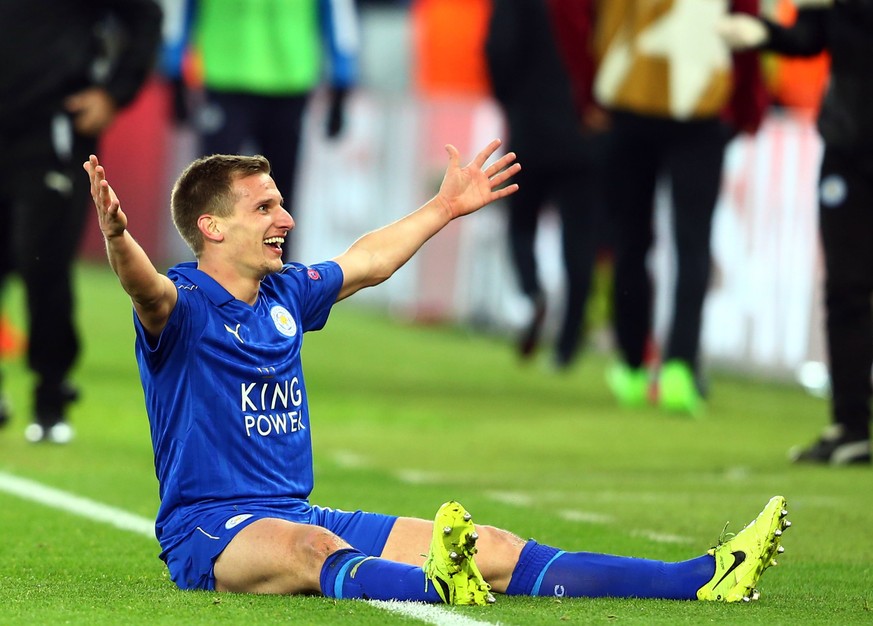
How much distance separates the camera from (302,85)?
1162 centimetres

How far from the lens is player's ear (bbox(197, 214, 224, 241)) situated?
Result: 17.3ft

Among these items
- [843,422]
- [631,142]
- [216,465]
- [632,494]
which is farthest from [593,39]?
[216,465]

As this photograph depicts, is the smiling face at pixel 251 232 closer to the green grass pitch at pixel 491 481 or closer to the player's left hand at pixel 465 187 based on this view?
the player's left hand at pixel 465 187

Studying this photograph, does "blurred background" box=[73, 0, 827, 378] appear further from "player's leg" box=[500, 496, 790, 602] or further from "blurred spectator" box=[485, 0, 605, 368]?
"player's leg" box=[500, 496, 790, 602]

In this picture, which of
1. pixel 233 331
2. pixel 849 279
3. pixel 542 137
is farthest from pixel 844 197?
pixel 542 137

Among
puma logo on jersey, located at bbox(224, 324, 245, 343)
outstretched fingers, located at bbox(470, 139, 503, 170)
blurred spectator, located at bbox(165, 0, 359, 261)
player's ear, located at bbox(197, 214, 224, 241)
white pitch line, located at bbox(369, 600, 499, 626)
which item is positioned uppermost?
blurred spectator, located at bbox(165, 0, 359, 261)

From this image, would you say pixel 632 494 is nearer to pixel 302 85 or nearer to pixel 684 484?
pixel 684 484

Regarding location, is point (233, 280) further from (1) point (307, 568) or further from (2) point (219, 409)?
(1) point (307, 568)

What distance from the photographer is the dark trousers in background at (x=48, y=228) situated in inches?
344

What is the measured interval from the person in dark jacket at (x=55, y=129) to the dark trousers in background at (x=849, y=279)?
122 inches

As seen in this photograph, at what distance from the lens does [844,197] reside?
332 inches

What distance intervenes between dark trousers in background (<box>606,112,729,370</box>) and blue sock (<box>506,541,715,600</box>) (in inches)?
241

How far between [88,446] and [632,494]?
8.60 ft

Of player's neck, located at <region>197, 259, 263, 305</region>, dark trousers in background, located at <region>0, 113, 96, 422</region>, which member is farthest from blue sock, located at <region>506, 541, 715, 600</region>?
dark trousers in background, located at <region>0, 113, 96, 422</region>
